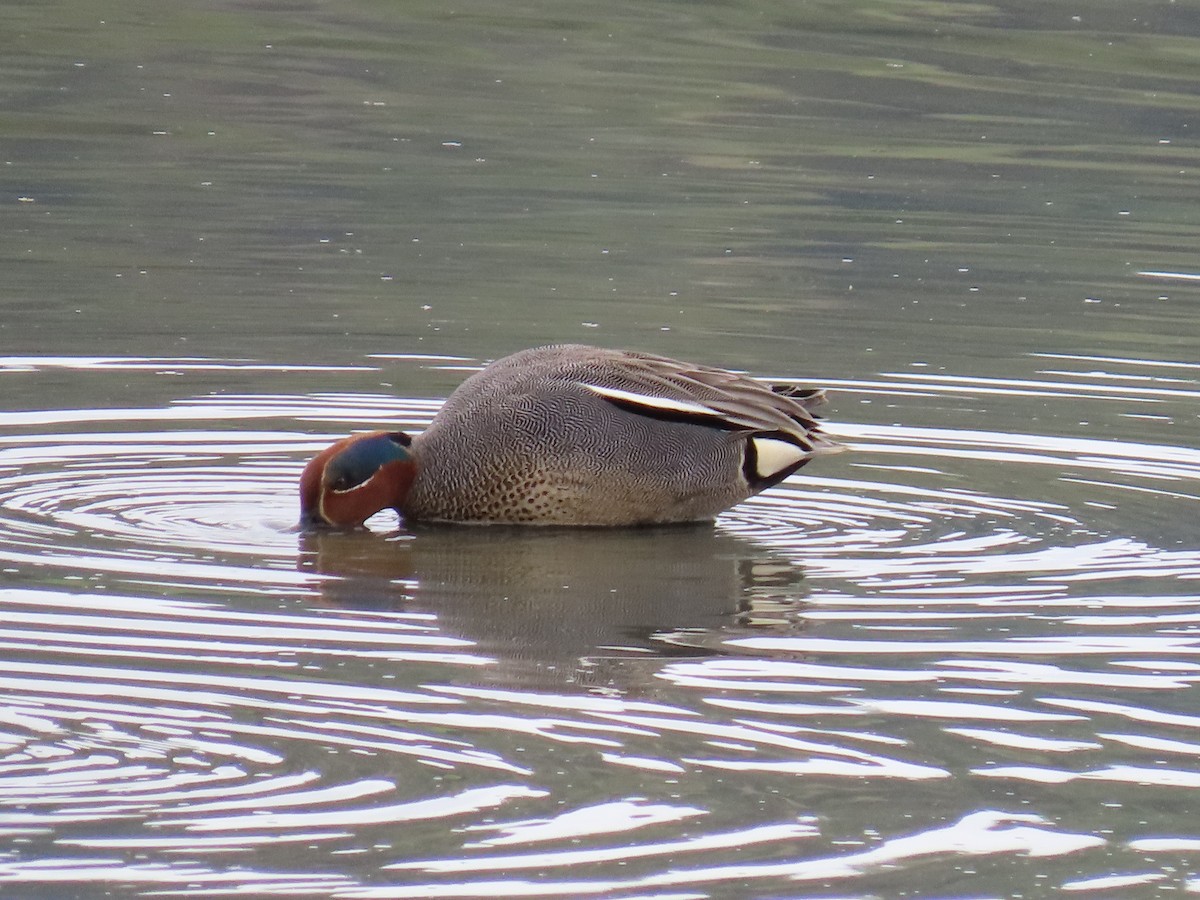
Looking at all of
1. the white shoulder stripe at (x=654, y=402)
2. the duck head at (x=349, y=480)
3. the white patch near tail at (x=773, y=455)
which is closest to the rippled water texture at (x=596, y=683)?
the duck head at (x=349, y=480)

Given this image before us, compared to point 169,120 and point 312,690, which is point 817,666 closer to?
point 312,690

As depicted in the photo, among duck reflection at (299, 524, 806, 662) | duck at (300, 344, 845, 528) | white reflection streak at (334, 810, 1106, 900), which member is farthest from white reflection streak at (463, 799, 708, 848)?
duck at (300, 344, 845, 528)

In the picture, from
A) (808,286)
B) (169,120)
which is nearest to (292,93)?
(169,120)

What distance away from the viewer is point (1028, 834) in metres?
5.90

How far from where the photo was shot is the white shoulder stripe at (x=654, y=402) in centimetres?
949

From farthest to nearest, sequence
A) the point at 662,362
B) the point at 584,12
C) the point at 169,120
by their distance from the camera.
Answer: the point at 584,12 → the point at 169,120 → the point at 662,362

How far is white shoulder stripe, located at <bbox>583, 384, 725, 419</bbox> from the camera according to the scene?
9.49 meters

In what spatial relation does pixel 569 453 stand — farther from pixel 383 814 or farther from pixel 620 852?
pixel 620 852

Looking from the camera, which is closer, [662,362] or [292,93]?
[662,362]

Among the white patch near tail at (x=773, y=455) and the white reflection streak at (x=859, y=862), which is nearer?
the white reflection streak at (x=859, y=862)

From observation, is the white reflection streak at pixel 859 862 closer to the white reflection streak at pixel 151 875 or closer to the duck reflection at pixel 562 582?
the white reflection streak at pixel 151 875

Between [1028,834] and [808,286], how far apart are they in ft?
33.4

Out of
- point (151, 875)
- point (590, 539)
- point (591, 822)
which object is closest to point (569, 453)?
point (590, 539)

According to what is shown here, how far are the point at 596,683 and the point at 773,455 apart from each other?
8.75 ft
